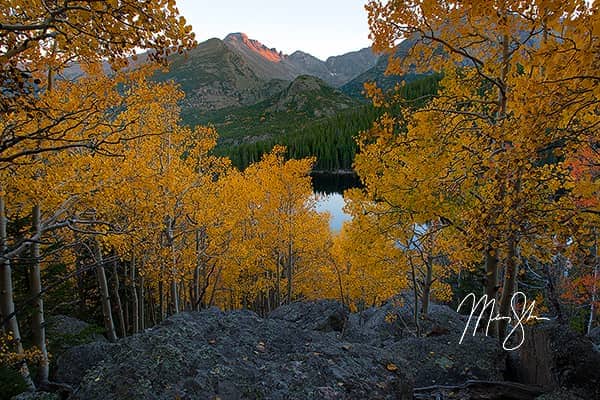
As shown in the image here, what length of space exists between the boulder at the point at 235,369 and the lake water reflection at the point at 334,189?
42323mm

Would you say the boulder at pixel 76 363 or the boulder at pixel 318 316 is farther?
the boulder at pixel 318 316

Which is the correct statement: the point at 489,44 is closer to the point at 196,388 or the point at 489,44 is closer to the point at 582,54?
the point at 582,54

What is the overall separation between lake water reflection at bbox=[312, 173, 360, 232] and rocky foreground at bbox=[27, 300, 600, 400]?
41.3 meters

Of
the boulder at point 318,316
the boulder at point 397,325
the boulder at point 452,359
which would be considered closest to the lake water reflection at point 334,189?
the boulder at point 397,325

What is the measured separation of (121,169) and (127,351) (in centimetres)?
521

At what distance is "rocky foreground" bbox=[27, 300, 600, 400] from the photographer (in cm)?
353

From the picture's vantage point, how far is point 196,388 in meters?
3.48

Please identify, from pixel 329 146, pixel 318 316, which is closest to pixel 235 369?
pixel 318 316

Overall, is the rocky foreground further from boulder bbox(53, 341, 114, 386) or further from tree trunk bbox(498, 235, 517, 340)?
boulder bbox(53, 341, 114, 386)

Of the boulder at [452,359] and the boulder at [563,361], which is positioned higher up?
the boulder at [563,361]

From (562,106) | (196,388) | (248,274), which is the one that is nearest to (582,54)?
(562,106)

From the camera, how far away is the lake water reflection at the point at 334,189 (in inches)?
2094

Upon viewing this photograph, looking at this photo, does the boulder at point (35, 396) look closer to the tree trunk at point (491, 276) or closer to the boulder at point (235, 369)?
the boulder at point (235, 369)

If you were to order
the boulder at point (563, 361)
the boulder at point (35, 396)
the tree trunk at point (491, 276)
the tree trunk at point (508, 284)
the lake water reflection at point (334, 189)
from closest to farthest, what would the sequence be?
the boulder at point (563, 361) → the boulder at point (35, 396) → the tree trunk at point (508, 284) → the tree trunk at point (491, 276) → the lake water reflection at point (334, 189)
